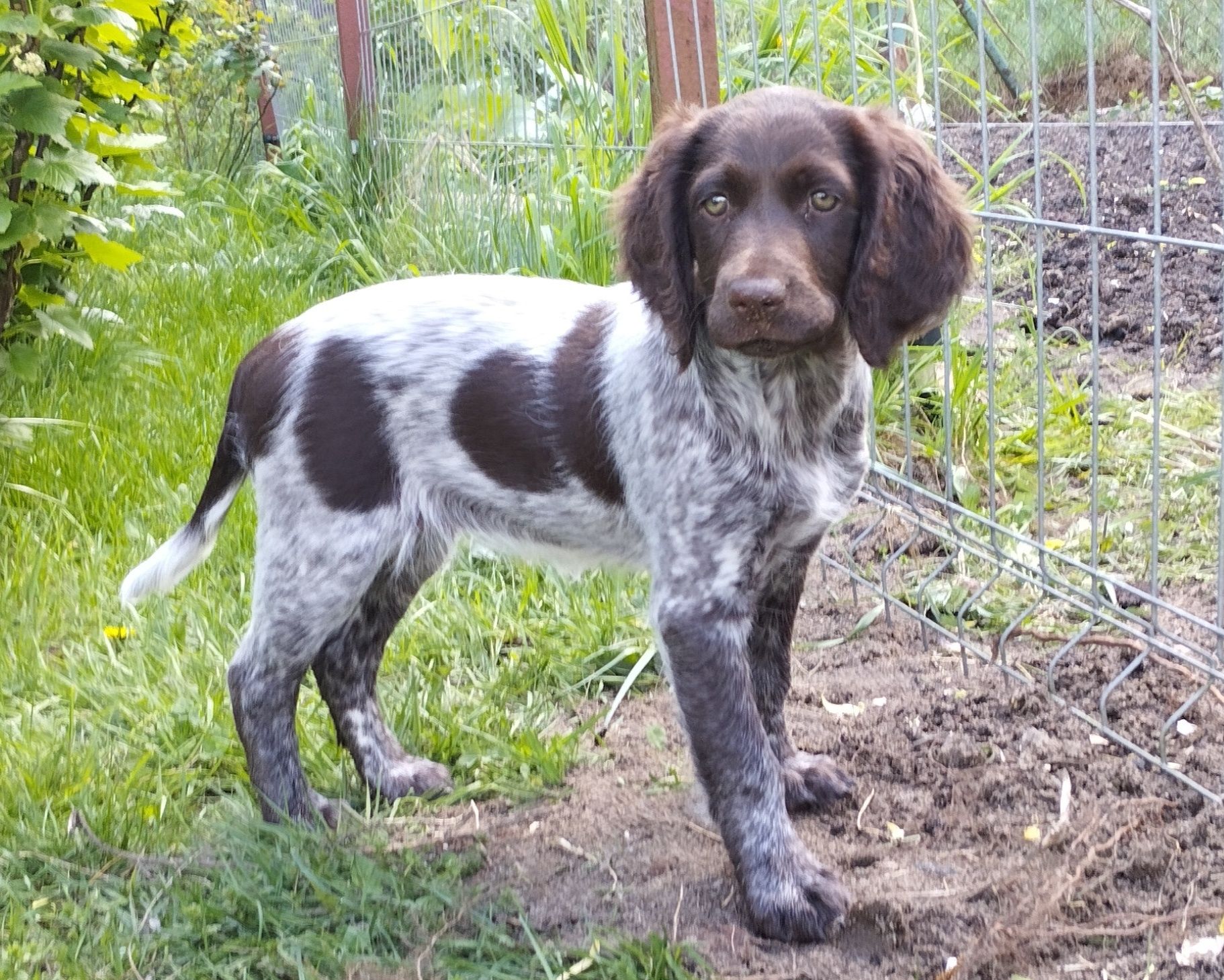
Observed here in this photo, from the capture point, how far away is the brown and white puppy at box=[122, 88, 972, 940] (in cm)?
246

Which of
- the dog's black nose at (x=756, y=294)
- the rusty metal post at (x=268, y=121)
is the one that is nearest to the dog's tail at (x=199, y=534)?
the dog's black nose at (x=756, y=294)

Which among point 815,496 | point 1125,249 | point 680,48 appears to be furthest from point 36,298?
point 1125,249

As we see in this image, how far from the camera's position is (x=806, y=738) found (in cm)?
318

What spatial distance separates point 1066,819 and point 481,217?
145 inches

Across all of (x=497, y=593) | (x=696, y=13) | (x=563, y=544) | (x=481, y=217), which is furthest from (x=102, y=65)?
(x=563, y=544)

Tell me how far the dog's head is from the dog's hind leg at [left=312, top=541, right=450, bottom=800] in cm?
89

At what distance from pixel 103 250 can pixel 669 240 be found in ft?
8.85

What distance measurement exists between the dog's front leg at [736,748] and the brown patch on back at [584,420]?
295 mm

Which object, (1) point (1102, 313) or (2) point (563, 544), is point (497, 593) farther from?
(1) point (1102, 313)

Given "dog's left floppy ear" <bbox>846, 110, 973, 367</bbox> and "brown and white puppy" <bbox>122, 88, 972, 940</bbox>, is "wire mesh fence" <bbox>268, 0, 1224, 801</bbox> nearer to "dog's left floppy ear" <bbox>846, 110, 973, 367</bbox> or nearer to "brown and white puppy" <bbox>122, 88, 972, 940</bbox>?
"dog's left floppy ear" <bbox>846, 110, 973, 367</bbox>

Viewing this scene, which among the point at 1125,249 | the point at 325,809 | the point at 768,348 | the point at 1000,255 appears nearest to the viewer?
the point at 768,348

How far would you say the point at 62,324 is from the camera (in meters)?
4.68

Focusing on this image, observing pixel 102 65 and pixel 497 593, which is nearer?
pixel 497 593

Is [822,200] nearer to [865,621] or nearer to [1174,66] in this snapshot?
[1174,66]
